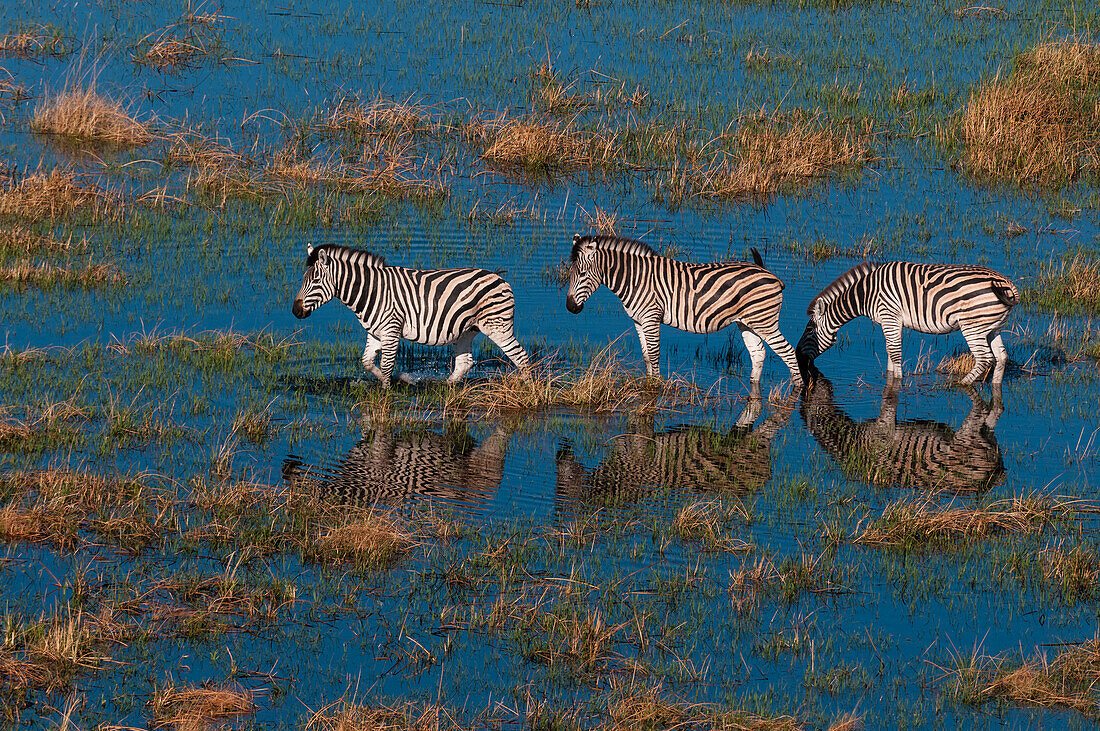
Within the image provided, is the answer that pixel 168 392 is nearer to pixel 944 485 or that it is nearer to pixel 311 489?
pixel 311 489

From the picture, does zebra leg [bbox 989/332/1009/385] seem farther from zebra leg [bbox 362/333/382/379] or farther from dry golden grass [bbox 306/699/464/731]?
dry golden grass [bbox 306/699/464/731]

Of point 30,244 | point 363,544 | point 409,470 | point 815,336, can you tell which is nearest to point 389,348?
point 409,470

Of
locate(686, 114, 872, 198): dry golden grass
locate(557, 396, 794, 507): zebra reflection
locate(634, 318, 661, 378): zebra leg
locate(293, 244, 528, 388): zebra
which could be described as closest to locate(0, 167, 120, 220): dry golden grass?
locate(293, 244, 528, 388): zebra

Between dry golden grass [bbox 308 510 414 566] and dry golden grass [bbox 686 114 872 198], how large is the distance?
486 inches

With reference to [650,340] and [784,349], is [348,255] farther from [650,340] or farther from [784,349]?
[784,349]

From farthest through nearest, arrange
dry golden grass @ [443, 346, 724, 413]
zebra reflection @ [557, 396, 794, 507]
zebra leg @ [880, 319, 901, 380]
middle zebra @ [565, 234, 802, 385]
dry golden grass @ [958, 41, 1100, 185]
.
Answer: dry golden grass @ [958, 41, 1100, 185]
zebra leg @ [880, 319, 901, 380]
middle zebra @ [565, 234, 802, 385]
dry golden grass @ [443, 346, 724, 413]
zebra reflection @ [557, 396, 794, 507]

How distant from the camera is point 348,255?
1609 centimetres

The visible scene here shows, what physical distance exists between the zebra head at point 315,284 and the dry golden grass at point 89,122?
879cm

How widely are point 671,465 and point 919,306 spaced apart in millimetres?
4088

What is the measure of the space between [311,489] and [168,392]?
294 centimetres

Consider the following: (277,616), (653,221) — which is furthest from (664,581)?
(653,221)

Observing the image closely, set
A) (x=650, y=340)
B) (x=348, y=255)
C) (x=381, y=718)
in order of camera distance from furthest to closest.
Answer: (x=650, y=340)
(x=348, y=255)
(x=381, y=718)

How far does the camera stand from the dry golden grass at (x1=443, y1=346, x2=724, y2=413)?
50.3 ft

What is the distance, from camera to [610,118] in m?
25.6
